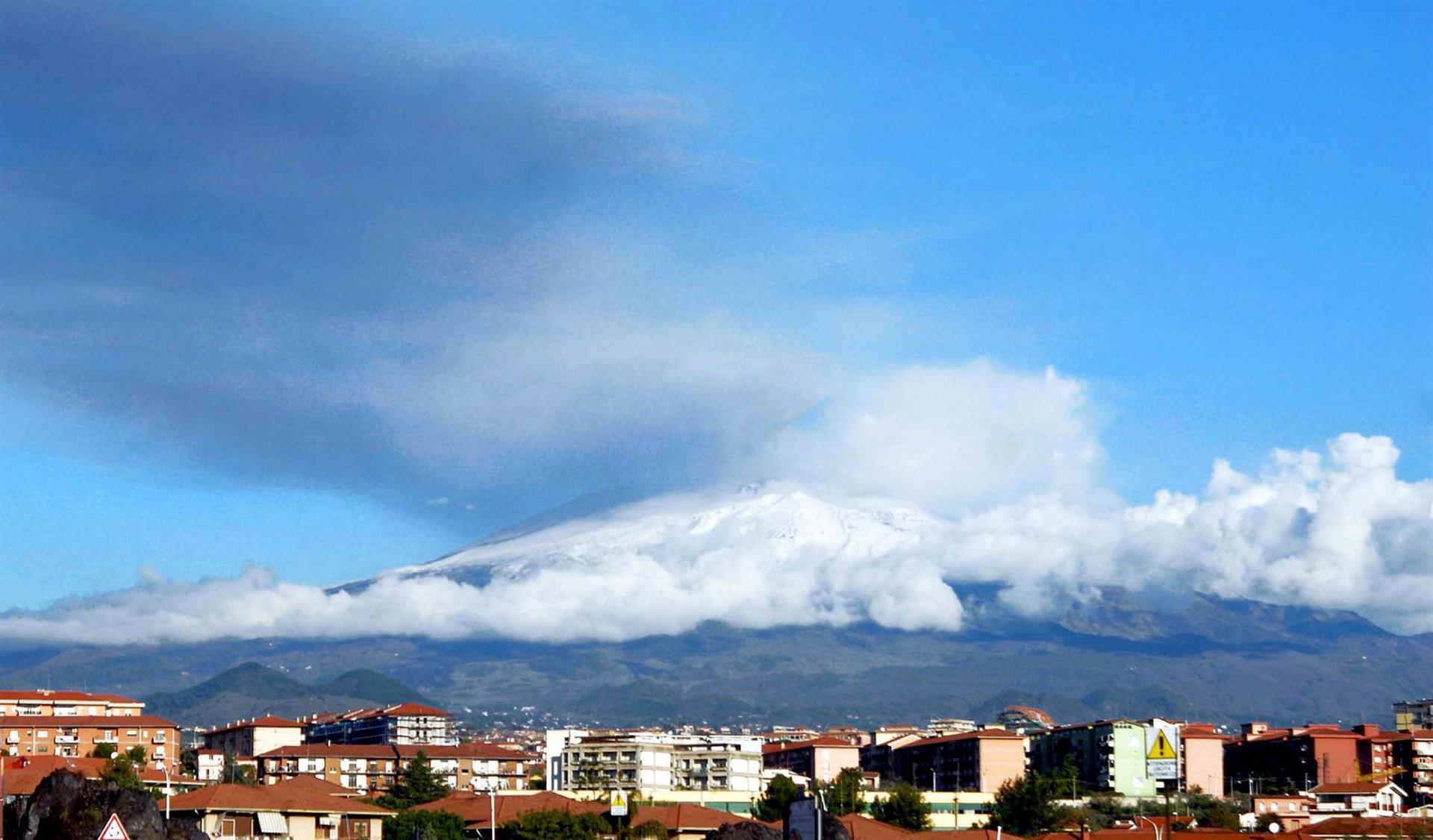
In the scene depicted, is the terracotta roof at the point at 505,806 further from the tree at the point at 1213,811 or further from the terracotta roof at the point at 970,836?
the tree at the point at 1213,811

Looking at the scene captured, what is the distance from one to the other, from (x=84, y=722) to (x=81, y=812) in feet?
406

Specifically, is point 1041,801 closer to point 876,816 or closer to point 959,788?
point 876,816

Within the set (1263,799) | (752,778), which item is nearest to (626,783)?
(752,778)

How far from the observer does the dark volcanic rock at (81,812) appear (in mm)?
66625

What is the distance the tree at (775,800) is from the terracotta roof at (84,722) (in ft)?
226

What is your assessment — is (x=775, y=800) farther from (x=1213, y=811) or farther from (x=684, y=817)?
(x=1213, y=811)

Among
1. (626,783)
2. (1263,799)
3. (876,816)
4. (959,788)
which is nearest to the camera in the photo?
(876,816)

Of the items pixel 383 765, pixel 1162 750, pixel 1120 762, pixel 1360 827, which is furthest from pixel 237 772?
pixel 1162 750

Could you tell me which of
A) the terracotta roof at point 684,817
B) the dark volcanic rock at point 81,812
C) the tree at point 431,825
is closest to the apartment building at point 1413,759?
the terracotta roof at point 684,817

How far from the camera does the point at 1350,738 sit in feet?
630

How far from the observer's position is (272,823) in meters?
Answer: 109

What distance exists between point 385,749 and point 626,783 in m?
36.7

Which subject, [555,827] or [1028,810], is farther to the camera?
[1028,810]

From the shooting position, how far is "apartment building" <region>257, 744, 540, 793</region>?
186m
